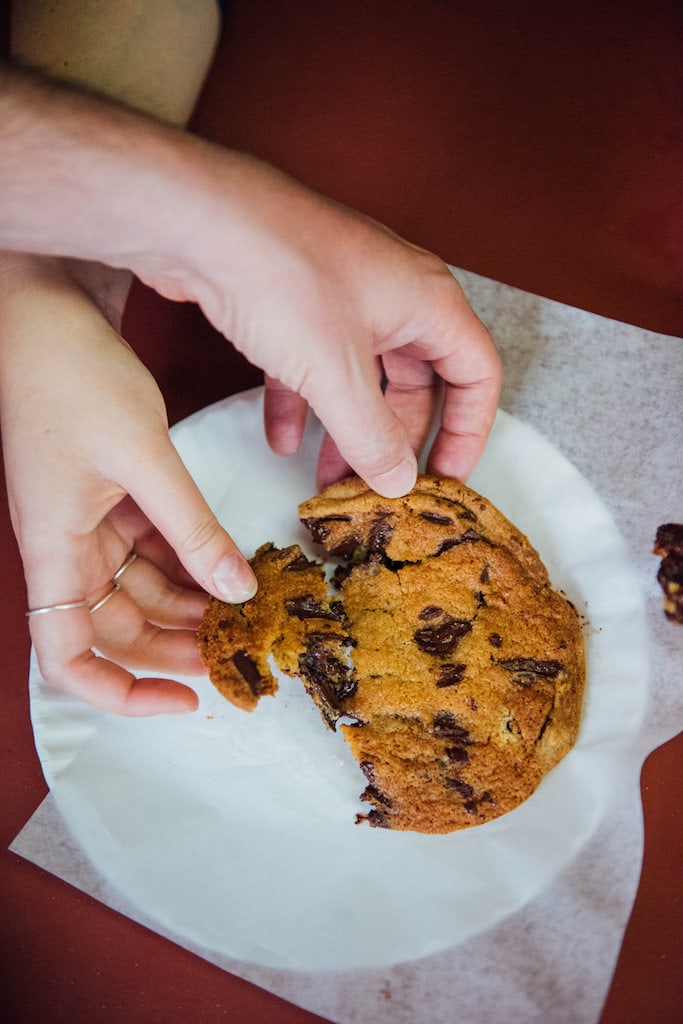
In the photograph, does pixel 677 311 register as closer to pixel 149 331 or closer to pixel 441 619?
pixel 441 619

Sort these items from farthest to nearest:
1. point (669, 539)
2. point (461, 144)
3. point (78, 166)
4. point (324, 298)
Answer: point (461, 144), point (669, 539), point (324, 298), point (78, 166)

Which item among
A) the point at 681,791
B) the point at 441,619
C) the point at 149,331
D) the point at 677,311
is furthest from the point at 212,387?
the point at 681,791

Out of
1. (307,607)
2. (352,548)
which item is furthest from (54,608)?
(352,548)

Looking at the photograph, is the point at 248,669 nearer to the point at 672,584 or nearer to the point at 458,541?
the point at 458,541

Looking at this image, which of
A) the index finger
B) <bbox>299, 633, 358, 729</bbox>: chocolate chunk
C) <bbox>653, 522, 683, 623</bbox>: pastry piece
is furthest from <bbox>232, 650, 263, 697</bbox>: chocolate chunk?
<bbox>653, 522, 683, 623</bbox>: pastry piece

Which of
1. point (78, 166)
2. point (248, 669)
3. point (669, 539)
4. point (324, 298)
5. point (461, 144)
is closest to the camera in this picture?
point (78, 166)

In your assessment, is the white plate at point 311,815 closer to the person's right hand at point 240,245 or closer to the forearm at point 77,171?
the person's right hand at point 240,245

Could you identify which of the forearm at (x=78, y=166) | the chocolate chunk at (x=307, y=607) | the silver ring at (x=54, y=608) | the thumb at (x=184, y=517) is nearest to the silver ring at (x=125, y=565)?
the silver ring at (x=54, y=608)
